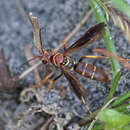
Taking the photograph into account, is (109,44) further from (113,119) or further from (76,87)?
(113,119)

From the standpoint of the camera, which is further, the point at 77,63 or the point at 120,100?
the point at 77,63

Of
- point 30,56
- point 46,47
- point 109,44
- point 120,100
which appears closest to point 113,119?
point 120,100

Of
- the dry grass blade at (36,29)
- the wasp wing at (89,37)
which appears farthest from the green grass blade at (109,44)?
the dry grass blade at (36,29)

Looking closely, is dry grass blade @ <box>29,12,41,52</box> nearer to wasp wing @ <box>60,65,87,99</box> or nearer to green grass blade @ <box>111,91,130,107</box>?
wasp wing @ <box>60,65,87,99</box>

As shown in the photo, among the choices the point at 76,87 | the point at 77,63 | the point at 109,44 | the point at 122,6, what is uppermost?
the point at 122,6

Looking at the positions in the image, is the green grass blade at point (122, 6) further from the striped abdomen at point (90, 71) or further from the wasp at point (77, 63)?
the striped abdomen at point (90, 71)

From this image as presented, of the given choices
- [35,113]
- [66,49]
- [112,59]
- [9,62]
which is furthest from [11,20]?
[112,59]

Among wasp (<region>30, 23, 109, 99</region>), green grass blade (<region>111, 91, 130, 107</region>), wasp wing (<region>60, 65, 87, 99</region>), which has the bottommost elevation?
green grass blade (<region>111, 91, 130, 107</region>)

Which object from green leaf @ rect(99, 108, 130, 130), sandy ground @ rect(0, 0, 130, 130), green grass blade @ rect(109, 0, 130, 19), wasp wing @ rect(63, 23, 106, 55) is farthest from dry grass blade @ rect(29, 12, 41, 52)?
green leaf @ rect(99, 108, 130, 130)
